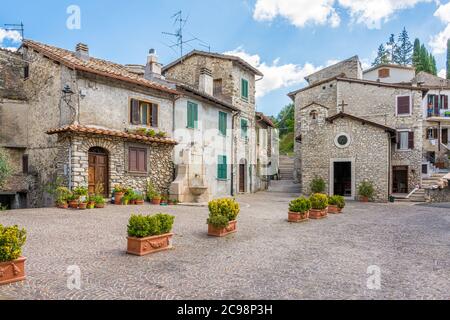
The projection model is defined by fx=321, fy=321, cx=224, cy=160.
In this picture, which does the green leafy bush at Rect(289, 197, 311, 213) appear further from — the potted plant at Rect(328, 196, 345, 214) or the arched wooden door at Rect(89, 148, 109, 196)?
the arched wooden door at Rect(89, 148, 109, 196)

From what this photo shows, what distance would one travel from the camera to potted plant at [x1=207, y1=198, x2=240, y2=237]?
872cm

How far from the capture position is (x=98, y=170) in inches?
588

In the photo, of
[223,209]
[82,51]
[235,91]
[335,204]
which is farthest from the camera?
[235,91]

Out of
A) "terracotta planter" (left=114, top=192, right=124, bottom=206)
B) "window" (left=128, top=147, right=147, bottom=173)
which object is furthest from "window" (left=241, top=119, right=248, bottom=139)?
"terracotta planter" (left=114, top=192, right=124, bottom=206)

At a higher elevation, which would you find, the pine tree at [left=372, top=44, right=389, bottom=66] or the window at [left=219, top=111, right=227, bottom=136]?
the pine tree at [left=372, top=44, right=389, bottom=66]

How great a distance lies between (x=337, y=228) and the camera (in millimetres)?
10539

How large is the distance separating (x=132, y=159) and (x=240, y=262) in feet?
36.6

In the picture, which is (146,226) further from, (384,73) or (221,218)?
(384,73)

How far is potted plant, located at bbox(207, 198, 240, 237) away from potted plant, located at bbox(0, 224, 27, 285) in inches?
187

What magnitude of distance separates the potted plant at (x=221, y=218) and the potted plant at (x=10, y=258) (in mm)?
4745

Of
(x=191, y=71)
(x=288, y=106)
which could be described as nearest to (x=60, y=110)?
(x=191, y=71)

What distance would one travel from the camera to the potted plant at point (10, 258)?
4.70m

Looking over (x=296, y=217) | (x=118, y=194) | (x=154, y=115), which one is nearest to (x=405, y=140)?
(x=296, y=217)
